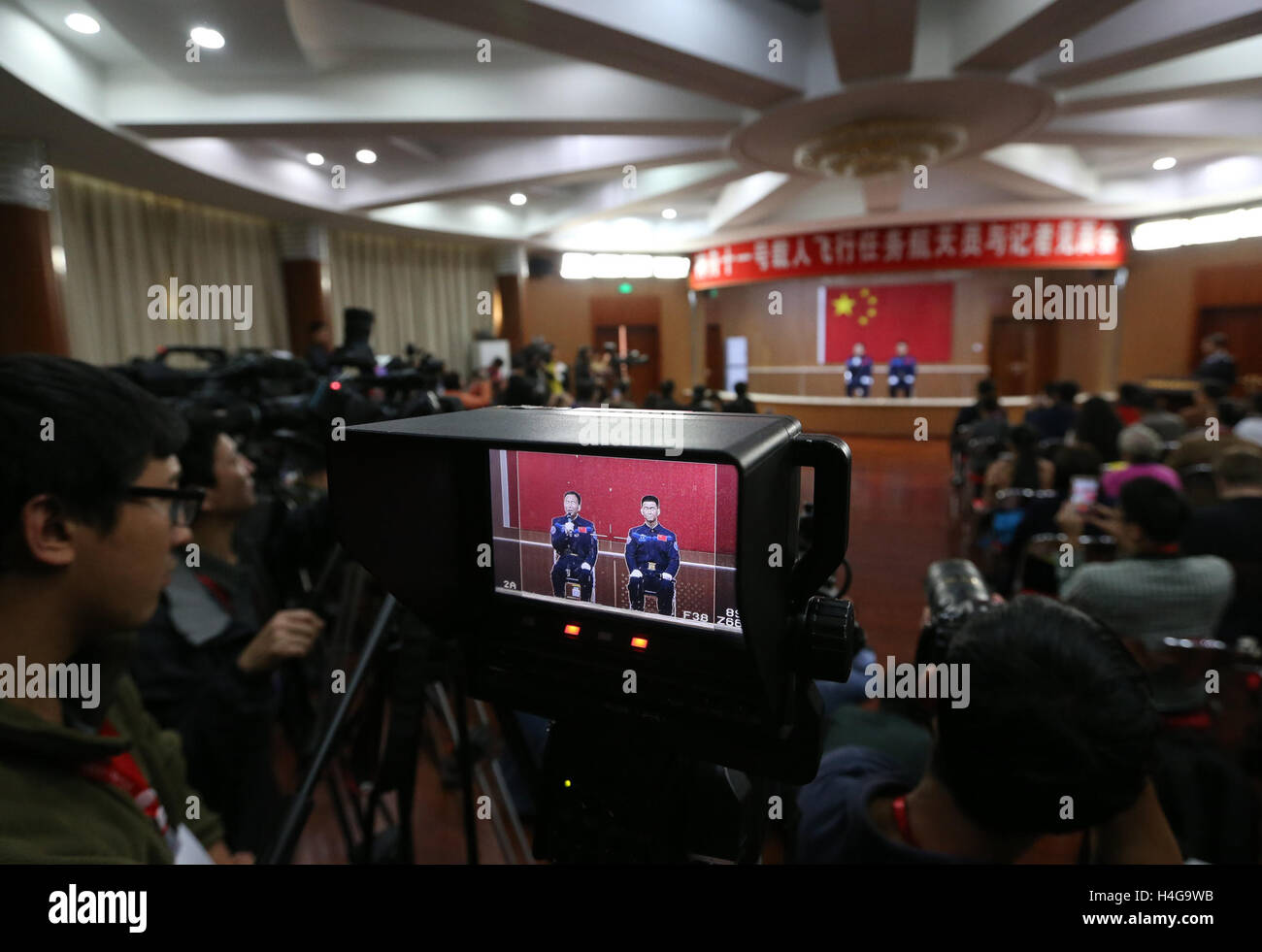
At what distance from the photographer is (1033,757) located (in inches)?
28.3

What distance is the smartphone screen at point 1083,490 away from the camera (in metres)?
2.66

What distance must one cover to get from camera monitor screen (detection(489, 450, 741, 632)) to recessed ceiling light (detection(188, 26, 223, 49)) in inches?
155

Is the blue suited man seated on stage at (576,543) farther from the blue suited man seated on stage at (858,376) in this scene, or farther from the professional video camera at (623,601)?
the blue suited man seated on stage at (858,376)

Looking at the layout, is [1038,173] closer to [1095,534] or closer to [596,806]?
[1095,534]

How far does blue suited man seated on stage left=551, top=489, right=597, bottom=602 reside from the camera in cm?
51

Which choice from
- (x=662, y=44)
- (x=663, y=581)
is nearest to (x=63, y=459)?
(x=663, y=581)

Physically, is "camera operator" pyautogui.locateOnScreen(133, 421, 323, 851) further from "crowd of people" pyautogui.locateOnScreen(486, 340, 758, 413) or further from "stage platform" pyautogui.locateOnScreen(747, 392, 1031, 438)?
"stage platform" pyautogui.locateOnScreen(747, 392, 1031, 438)

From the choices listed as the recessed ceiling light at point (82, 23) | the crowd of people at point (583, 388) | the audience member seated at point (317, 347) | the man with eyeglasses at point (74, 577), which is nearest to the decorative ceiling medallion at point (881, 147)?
the crowd of people at point (583, 388)

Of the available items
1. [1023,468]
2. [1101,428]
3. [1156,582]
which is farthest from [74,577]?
[1101,428]

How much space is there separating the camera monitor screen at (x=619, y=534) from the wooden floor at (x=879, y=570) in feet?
0.28

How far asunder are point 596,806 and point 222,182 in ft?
20.2

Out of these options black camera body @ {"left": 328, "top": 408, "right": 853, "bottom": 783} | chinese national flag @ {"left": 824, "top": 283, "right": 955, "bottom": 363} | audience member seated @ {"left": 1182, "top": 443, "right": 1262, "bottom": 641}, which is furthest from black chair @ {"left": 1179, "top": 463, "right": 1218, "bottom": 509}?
chinese national flag @ {"left": 824, "top": 283, "right": 955, "bottom": 363}

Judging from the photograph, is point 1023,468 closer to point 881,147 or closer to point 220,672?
point 881,147

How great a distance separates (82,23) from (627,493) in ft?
14.2
